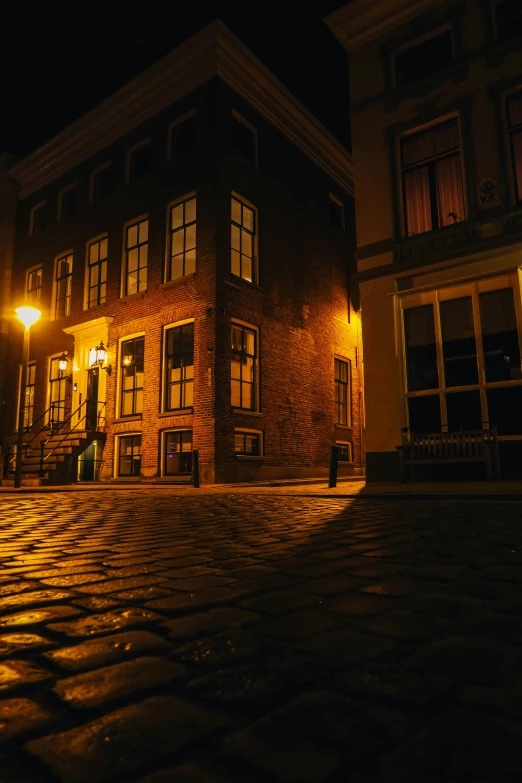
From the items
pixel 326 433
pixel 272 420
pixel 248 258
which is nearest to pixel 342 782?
pixel 272 420

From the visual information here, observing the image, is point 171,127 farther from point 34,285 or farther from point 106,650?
point 106,650

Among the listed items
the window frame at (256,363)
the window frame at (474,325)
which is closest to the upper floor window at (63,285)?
the window frame at (256,363)

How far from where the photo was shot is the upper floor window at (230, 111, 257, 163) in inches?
714

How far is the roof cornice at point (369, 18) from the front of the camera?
38.2ft

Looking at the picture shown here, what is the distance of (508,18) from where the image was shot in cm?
1076

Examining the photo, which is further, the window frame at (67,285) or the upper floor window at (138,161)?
the window frame at (67,285)

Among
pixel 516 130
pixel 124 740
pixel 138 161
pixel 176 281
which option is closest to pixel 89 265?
pixel 138 161

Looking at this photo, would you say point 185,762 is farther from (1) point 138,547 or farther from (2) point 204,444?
(2) point 204,444

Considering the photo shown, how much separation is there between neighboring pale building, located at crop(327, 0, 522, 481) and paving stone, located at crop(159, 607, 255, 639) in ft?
29.5

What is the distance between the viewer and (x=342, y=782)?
34.3 inches

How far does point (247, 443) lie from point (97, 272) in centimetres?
941

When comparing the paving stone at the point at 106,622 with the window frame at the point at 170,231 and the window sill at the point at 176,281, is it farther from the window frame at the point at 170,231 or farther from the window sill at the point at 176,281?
the window frame at the point at 170,231

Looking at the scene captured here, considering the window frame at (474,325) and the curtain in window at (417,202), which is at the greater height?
the curtain in window at (417,202)

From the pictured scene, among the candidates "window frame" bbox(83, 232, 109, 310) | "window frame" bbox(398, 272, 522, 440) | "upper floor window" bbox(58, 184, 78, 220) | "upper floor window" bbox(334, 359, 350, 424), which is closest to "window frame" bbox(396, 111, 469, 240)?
"window frame" bbox(398, 272, 522, 440)
